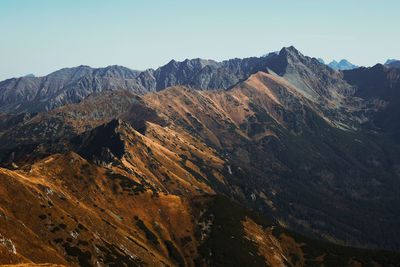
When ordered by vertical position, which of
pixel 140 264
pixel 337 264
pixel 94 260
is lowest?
pixel 337 264

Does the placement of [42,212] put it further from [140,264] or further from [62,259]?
[140,264]

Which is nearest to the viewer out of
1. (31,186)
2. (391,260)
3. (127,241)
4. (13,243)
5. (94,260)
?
(13,243)

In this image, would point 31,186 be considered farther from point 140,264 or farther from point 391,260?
point 391,260

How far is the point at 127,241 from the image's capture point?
171 metres

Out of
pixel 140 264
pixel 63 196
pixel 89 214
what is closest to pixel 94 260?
pixel 140 264

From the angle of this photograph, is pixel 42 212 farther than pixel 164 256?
No

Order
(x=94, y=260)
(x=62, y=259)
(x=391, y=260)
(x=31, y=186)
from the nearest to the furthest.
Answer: (x=62, y=259) < (x=94, y=260) < (x=31, y=186) < (x=391, y=260)

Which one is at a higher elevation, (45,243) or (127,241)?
(45,243)

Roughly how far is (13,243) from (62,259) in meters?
18.9

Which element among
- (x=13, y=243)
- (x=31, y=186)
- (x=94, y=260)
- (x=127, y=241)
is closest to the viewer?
(x=13, y=243)

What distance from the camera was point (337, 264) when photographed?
19788 cm

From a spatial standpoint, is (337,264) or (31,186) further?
(337,264)

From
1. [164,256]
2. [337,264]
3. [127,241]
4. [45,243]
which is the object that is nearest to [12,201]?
[45,243]

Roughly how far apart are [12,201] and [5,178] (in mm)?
14762
